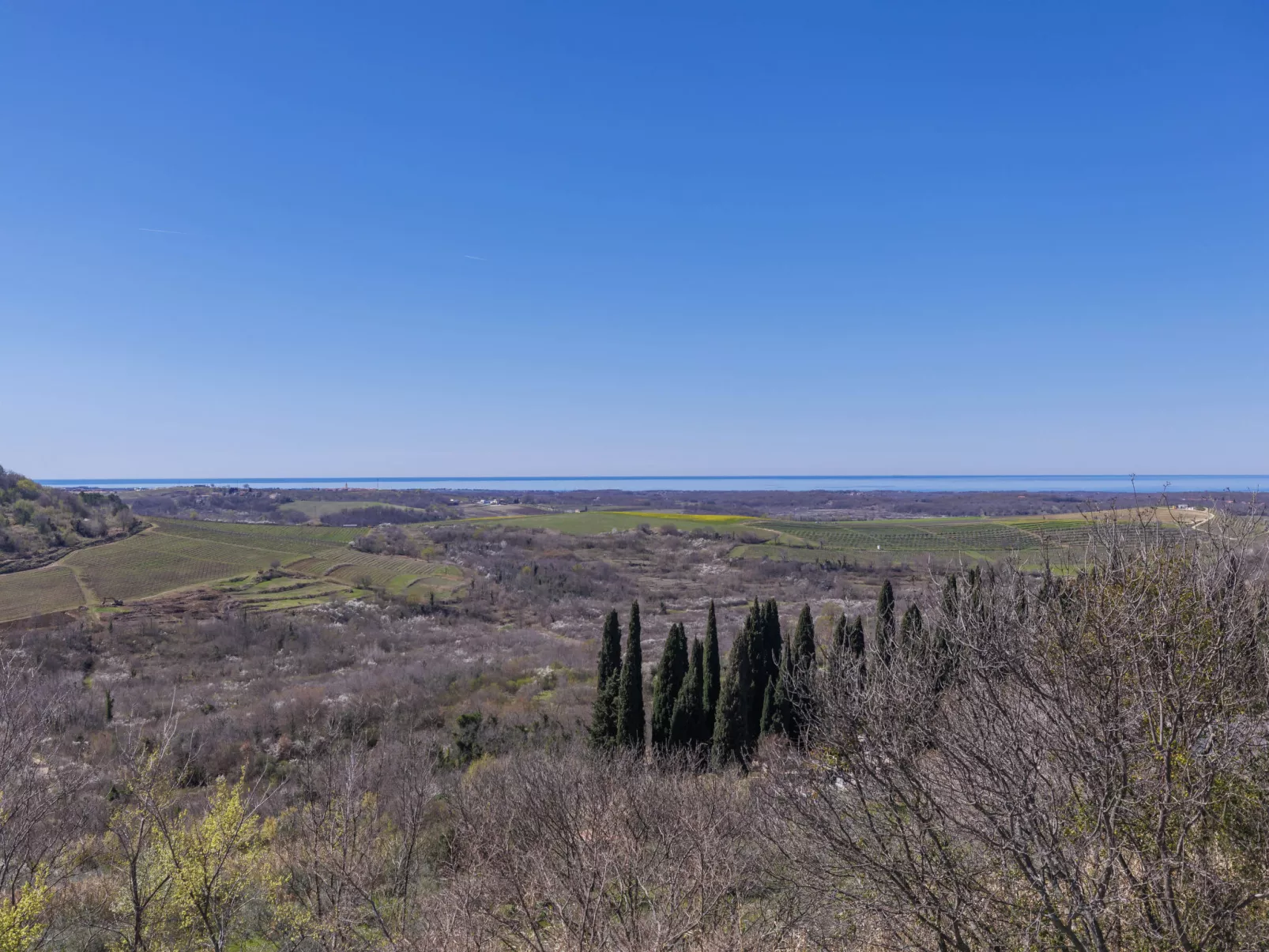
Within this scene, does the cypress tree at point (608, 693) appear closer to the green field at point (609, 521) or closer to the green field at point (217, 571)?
the green field at point (217, 571)

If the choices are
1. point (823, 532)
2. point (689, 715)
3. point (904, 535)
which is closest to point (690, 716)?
point (689, 715)

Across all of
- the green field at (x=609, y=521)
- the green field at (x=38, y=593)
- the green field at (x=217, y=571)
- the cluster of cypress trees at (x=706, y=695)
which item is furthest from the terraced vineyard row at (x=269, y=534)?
the cluster of cypress trees at (x=706, y=695)

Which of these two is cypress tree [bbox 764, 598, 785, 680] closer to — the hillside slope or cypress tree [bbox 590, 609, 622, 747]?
cypress tree [bbox 590, 609, 622, 747]

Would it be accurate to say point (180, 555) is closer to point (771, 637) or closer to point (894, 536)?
point (771, 637)

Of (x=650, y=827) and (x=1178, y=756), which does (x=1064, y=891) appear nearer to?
(x=1178, y=756)

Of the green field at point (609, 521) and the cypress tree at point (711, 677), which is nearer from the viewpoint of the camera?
the cypress tree at point (711, 677)

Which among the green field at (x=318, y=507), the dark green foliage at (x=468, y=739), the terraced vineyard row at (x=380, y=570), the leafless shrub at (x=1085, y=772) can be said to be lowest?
the dark green foliage at (x=468, y=739)

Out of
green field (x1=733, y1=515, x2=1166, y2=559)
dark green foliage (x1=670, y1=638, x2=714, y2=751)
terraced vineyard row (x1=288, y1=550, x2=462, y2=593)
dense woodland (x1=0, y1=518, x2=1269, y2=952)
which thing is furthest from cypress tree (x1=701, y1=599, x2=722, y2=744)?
terraced vineyard row (x1=288, y1=550, x2=462, y2=593)
